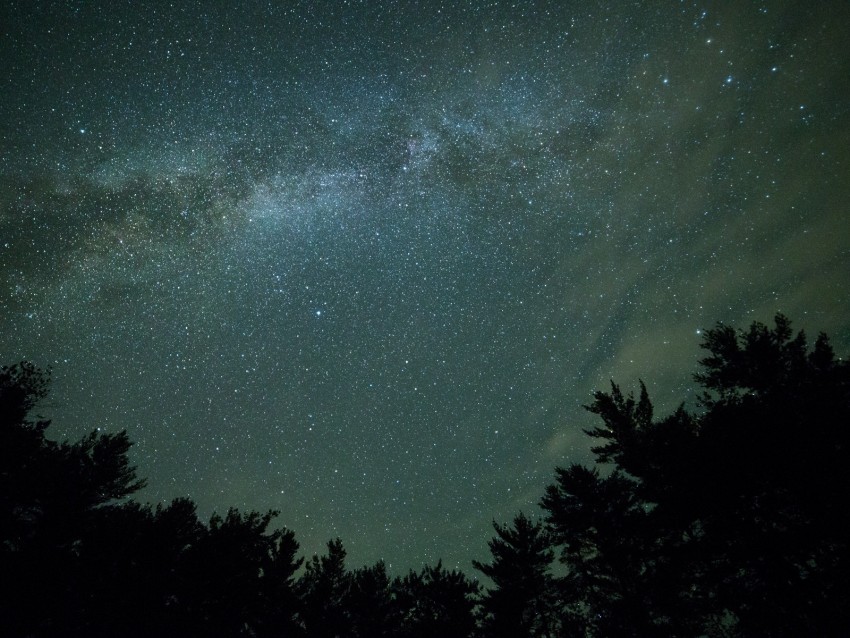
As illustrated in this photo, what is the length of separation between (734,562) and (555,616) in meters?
8.69

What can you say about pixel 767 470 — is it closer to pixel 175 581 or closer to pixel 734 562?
pixel 734 562

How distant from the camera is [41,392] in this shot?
14.5 m

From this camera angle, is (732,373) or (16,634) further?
(732,373)

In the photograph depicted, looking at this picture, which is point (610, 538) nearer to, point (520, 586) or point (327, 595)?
point (520, 586)

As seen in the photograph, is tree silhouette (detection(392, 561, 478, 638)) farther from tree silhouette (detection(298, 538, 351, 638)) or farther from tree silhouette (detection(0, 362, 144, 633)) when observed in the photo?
tree silhouette (detection(0, 362, 144, 633))

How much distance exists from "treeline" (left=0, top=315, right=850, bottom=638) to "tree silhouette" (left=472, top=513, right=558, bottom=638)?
0.08 metres

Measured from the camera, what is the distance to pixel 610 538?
640 inches

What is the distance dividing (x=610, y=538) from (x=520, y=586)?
5.39 metres

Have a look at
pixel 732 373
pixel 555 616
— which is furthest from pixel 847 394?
pixel 555 616

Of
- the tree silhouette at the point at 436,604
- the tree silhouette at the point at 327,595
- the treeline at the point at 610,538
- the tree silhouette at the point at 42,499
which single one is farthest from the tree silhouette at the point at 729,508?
the tree silhouette at the point at 42,499

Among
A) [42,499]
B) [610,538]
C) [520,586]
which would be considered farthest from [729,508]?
[42,499]

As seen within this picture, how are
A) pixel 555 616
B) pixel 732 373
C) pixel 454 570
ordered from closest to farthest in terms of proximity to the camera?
pixel 732 373, pixel 555 616, pixel 454 570

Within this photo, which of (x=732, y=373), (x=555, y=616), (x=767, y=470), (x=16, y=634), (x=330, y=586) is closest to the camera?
(x=16, y=634)

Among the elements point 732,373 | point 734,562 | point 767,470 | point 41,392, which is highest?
point 41,392
